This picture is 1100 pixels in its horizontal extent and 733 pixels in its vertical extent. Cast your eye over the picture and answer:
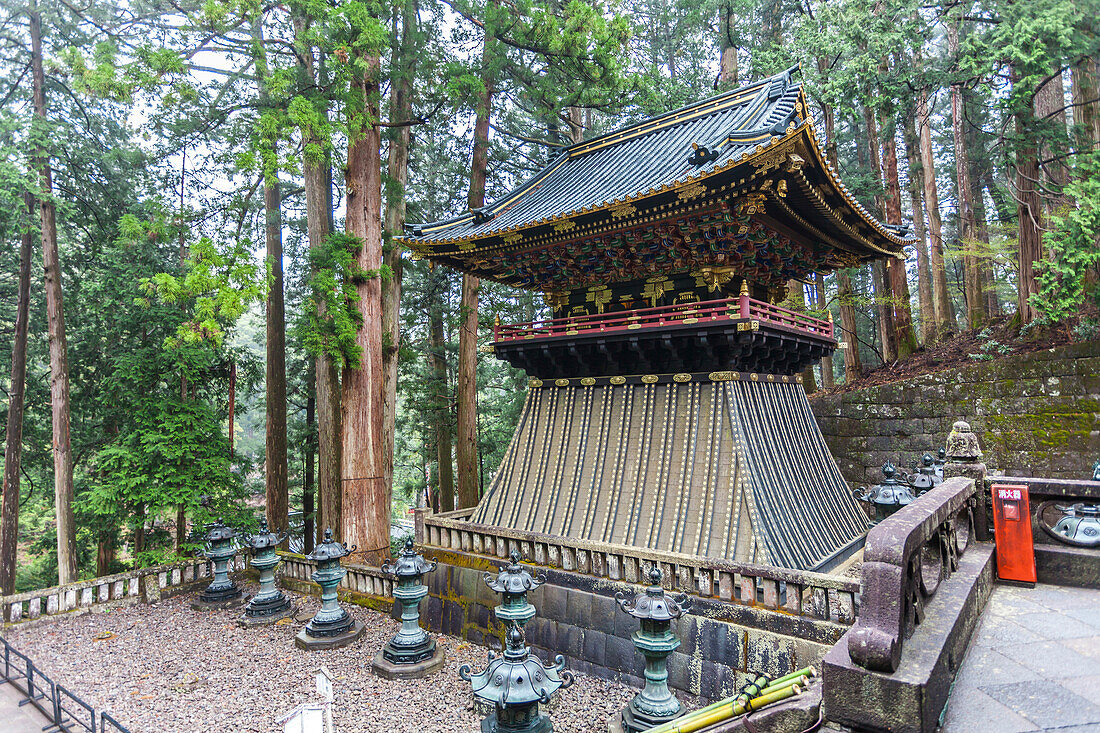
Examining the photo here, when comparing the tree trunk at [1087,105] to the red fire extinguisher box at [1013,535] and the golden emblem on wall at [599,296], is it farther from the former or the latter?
the red fire extinguisher box at [1013,535]

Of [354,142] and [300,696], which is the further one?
[354,142]

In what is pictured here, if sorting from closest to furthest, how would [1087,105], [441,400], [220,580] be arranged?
[220,580] → [1087,105] → [441,400]

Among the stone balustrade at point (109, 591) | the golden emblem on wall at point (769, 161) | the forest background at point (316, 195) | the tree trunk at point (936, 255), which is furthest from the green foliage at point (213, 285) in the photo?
the tree trunk at point (936, 255)

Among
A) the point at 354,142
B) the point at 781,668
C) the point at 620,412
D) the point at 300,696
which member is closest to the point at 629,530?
the point at 620,412

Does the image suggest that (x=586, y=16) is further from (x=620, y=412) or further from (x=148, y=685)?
(x=148, y=685)

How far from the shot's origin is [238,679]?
679 centimetres

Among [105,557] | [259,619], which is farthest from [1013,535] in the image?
[105,557]

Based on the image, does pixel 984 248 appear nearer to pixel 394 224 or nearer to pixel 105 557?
pixel 394 224

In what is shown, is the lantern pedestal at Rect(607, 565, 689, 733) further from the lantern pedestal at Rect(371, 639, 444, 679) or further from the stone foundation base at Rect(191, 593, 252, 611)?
the stone foundation base at Rect(191, 593, 252, 611)

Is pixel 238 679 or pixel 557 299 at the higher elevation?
pixel 557 299

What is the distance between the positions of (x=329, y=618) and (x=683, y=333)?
6.59m

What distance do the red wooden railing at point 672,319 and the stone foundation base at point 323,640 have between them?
5.33 metres

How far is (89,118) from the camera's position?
39.9 ft

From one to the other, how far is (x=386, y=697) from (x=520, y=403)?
12.3 metres
